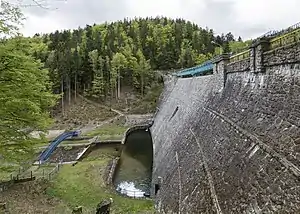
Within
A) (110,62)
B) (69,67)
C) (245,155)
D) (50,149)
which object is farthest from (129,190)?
(110,62)

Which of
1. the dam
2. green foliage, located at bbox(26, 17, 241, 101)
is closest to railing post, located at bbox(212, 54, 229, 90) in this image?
the dam

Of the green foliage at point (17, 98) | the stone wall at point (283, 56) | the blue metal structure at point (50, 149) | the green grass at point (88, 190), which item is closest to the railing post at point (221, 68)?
the stone wall at point (283, 56)

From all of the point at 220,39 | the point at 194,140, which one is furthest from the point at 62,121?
the point at 220,39

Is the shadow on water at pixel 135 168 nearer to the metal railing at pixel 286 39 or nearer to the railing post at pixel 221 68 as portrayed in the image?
the railing post at pixel 221 68

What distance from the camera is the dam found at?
6492 mm

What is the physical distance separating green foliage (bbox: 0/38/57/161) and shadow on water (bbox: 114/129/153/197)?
23.7 feet

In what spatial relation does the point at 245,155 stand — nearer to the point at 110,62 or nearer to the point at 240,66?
the point at 240,66

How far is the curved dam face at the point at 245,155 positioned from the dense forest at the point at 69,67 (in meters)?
6.00

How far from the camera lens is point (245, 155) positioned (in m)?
8.48

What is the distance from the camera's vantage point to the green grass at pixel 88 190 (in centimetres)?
1472

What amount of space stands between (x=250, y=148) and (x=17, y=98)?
315 inches

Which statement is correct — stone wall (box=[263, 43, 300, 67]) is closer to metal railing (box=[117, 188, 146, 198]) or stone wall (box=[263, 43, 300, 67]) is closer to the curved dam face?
the curved dam face

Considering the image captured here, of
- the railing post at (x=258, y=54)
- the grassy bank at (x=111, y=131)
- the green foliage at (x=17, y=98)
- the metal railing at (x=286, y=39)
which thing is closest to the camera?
the metal railing at (x=286, y=39)

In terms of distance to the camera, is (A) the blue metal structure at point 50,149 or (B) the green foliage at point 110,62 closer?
(A) the blue metal structure at point 50,149
